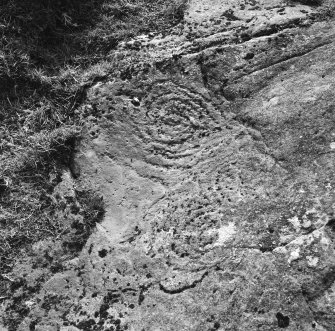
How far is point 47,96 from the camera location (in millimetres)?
5754

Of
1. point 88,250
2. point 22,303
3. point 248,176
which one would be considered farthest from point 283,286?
point 22,303

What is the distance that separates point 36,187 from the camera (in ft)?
17.1

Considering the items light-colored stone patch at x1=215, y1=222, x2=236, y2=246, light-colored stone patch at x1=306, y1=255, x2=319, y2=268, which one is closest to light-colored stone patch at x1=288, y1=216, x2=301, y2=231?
light-colored stone patch at x1=306, y1=255, x2=319, y2=268

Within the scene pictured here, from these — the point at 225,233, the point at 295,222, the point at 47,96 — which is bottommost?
the point at 225,233

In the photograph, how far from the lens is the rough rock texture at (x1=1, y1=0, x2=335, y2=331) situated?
13.9 ft

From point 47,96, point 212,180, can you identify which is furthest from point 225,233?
point 47,96

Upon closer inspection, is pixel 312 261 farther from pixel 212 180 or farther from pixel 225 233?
pixel 212 180

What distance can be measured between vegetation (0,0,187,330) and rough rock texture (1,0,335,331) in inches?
8.0

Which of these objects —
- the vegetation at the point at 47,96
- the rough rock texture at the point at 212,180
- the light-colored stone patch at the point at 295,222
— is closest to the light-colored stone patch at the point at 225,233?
the rough rock texture at the point at 212,180

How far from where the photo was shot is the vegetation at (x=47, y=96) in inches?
197

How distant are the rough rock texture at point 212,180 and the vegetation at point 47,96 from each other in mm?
203

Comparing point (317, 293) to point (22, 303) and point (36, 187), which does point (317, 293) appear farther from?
point (36, 187)

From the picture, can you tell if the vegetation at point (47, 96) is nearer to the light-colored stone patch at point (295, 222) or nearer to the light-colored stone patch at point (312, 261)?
the light-colored stone patch at point (295, 222)

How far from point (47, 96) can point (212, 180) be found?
222 centimetres
